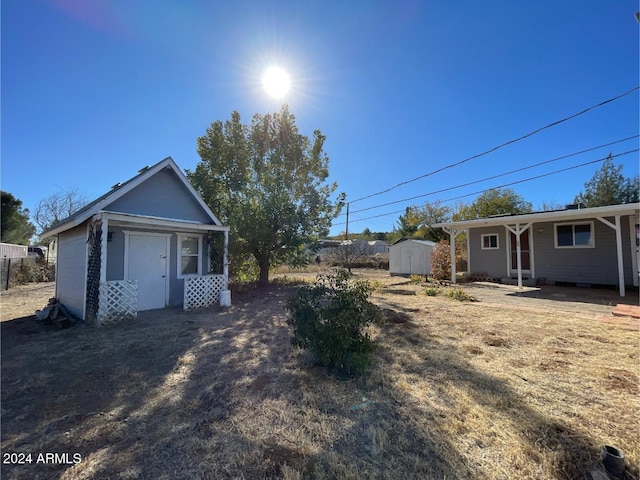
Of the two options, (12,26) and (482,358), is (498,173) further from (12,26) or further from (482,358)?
(12,26)

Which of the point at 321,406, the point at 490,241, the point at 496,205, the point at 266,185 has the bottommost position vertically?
the point at 321,406

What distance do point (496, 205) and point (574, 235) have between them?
1655cm

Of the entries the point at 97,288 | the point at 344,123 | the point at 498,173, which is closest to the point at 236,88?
the point at 344,123

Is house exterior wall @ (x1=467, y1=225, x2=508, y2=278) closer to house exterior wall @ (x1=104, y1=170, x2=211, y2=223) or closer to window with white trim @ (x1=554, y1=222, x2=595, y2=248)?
window with white trim @ (x1=554, y1=222, x2=595, y2=248)

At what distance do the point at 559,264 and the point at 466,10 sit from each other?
10613 millimetres

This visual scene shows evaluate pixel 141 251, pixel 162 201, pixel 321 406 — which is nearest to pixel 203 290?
pixel 141 251

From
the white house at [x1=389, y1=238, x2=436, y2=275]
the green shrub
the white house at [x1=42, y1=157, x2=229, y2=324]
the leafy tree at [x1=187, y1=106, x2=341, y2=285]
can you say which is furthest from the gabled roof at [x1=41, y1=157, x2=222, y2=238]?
the white house at [x1=389, y1=238, x2=436, y2=275]

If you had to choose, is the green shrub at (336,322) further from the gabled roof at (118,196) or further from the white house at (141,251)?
the gabled roof at (118,196)

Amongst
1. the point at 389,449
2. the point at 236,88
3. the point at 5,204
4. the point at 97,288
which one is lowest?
the point at 389,449

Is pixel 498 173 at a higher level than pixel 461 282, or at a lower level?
higher

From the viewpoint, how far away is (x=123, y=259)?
7.70 m

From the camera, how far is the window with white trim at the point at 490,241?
46.7 feet

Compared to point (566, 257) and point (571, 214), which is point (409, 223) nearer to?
point (566, 257)

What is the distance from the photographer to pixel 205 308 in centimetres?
842
